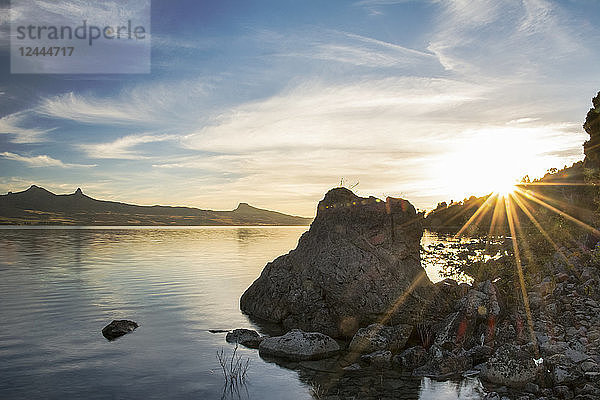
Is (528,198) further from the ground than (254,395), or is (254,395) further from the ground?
(528,198)

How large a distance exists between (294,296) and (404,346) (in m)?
5.94

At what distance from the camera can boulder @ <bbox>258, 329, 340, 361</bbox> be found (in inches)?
664

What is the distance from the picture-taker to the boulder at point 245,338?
18.8 meters

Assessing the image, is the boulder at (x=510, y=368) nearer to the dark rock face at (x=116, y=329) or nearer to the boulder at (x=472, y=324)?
the boulder at (x=472, y=324)

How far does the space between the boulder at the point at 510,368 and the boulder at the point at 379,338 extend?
3968mm

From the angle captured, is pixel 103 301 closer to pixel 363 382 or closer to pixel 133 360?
pixel 133 360

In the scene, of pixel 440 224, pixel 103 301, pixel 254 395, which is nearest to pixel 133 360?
pixel 254 395

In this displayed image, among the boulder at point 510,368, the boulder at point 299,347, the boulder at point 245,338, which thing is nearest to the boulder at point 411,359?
the boulder at point 510,368

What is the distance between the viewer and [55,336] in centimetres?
1989

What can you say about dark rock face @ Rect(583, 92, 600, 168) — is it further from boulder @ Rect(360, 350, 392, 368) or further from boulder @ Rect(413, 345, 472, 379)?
boulder @ Rect(360, 350, 392, 368)

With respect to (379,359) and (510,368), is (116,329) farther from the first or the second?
(510,368)

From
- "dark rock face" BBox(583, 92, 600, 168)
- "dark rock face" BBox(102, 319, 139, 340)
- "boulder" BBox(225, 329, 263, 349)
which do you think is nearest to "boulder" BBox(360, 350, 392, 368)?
"boulder" BBox(225, 329, 263, 349)

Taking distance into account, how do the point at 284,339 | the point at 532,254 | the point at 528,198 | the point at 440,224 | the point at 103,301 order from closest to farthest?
the point at 284,339 → the point at 103,301 → the point at 532,254 → the point at 528,198 → the point at 440,224

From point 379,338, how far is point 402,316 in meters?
2.67
